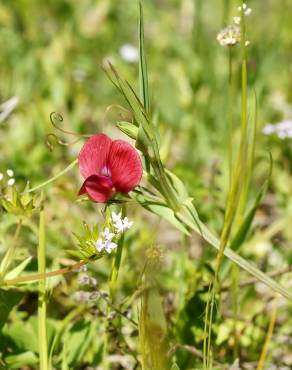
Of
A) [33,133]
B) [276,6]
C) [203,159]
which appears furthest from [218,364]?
[276,6]

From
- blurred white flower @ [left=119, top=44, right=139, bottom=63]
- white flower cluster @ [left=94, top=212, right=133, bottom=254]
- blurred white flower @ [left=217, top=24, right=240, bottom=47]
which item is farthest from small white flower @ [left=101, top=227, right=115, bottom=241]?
blurred white flower @ [left=119, top=44, right=139, bottom=63]

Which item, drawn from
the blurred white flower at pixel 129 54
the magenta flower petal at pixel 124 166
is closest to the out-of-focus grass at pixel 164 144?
the blurred white flower at pixel 129 54

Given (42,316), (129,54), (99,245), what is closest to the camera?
(99,245)

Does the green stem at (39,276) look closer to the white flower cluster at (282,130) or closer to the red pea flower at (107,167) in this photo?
the red pea flower at (107,167)

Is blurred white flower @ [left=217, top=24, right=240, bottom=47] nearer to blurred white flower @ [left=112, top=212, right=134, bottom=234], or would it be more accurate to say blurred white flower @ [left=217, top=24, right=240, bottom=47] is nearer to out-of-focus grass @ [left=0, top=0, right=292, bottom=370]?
out-of-focus grass @ [left=0, top=0, right=292, bottom=370]

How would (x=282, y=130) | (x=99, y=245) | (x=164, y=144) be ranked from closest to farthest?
(x=99, y=245)
(x=164, y=144)
(x=282, y=130)

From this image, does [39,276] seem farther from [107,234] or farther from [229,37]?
[229,37]

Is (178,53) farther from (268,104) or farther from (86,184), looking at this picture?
(86,184)

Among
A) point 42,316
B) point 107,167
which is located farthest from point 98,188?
point 42,316
